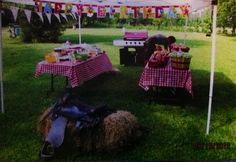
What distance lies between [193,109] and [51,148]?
2.99 meters

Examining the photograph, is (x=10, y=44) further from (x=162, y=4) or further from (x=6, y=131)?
(x=6, y=131)

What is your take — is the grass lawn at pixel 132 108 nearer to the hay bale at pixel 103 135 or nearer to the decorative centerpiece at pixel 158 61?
the hay bale at pixel 103 135

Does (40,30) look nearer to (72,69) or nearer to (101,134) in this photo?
(72,69)

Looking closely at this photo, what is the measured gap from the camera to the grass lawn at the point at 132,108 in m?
5.17

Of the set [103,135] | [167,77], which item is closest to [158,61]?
[167,77]

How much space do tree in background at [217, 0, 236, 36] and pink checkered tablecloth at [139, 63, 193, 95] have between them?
15.0 feet

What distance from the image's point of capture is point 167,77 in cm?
678

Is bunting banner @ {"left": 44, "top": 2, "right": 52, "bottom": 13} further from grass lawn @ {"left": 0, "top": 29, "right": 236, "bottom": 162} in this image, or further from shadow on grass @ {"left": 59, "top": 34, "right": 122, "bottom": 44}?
shadow on grass @ {"left": 59, "top": 34, "right": 122, "bottom": 44}

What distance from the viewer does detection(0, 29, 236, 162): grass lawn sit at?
5.17 m

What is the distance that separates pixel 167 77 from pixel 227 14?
538 centimetres

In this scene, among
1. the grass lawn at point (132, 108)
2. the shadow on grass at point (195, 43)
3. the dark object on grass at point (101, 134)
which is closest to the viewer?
the dark object on grass at point (101, 134)

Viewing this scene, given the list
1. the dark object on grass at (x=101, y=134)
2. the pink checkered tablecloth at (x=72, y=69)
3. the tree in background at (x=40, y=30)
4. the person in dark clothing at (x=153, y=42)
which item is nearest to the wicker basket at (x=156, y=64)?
the pink checkered tablecloth at (x=72, y=69)

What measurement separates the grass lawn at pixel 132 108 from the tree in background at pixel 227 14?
475mm

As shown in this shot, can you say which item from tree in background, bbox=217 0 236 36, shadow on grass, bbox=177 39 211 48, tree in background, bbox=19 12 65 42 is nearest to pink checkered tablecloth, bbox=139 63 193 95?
tree in background, bbox=217 0 236 36
